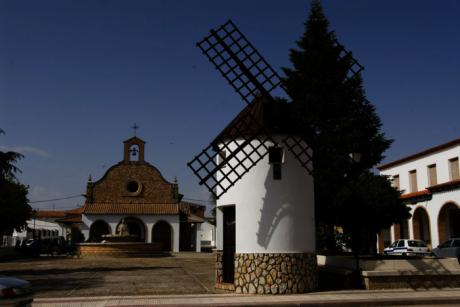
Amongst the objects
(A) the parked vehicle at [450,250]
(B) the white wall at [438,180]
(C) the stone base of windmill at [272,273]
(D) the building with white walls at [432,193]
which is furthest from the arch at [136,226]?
(C) the stone base of windmill at [272,273]


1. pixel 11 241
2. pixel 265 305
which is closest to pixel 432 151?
pixel 265 305

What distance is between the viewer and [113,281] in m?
18.2

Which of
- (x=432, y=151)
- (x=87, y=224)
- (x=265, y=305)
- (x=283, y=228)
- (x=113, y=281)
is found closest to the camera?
(x=265, y=305)

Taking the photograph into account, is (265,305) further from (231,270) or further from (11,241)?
(11,241)

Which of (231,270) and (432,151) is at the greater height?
(432,151)

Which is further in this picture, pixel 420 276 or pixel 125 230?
pixel 125 230

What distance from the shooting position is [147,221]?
47062 mm

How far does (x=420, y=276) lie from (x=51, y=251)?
1347 inches

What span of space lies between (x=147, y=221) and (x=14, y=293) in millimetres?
37896

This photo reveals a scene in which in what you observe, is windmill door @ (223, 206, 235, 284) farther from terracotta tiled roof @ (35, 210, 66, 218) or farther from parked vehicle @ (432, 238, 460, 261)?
terracotta tiled roof @ (35, 210, 66, 218)

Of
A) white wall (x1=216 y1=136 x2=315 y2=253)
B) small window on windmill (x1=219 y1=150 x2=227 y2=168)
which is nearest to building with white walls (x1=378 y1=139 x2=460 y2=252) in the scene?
white wall (x1=216 y1=136 x2=315 y2=253)

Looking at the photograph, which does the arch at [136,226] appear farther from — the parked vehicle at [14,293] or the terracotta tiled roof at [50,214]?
the terracotta tiled roof at [50,214]

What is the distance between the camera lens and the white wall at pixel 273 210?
48.2ft

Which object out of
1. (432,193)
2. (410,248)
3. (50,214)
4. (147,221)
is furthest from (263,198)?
(50,214)
